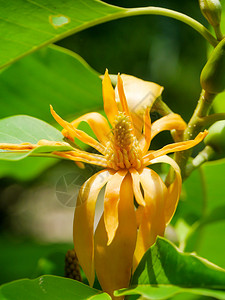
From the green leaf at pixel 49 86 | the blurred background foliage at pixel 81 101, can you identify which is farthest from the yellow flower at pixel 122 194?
the green leaf at pixel 49 86

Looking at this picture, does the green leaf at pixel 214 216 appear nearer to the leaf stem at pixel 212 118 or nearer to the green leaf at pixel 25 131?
the leaf stem at pixel 212 118

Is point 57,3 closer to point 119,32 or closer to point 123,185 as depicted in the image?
point 123,185

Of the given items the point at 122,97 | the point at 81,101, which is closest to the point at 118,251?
the point at 122,97

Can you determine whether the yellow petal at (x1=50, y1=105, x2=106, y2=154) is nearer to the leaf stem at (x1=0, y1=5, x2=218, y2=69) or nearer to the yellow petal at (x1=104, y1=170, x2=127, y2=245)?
the yellow petal at (x1=104, y1=170, x2=127, y2=245)

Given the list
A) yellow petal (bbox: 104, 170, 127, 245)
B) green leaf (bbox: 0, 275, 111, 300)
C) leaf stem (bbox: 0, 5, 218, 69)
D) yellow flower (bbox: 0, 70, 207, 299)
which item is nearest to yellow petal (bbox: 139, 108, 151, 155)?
yellow flower (bbox: 0, 70, 207, 299)

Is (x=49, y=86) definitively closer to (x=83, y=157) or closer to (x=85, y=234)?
(x=83, y=157)

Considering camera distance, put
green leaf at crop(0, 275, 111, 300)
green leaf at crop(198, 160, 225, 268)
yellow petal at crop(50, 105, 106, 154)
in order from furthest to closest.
→ green leaf at crop(198, 160, 225, 268), yellow petal at crop(50, 105, 106, 154), green leaf at crop(0, 275, 111, 300)

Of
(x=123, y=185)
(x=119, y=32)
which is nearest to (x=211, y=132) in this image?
(x=123, y=185)
